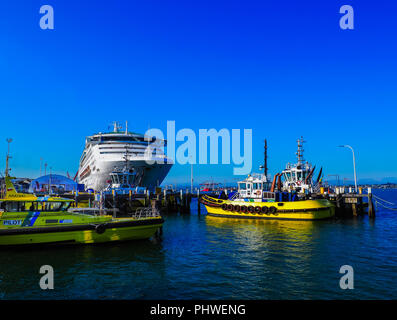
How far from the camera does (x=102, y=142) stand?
52.6m

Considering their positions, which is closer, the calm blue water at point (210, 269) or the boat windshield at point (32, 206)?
the calm blue water at point (210, 269)

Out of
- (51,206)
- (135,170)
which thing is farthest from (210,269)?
(135,170)

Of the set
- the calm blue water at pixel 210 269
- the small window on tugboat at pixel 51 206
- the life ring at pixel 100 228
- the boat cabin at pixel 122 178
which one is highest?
the boat cabin at pixel 122 178

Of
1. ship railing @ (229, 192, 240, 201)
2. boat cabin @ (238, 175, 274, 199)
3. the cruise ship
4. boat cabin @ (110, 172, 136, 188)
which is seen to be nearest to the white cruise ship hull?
the cruise ship

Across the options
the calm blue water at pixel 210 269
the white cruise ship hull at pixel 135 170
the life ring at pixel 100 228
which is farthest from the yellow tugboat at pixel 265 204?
the life ring at pixel 100 228

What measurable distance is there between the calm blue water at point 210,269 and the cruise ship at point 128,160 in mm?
29185

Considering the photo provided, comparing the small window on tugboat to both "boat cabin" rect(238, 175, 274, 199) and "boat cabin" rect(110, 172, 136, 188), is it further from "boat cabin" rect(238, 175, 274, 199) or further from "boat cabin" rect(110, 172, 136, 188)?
"boat cabin" rect(110, 172, 136, 188)

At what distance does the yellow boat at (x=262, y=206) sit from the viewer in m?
31.5

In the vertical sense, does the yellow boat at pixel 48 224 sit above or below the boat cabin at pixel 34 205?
below

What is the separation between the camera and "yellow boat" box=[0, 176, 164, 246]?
16.3m

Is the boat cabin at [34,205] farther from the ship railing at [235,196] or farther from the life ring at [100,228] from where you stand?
the ship railing at [235,196]

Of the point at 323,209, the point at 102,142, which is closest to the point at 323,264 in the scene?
the point at 323,209

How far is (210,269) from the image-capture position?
13422 millimetres
